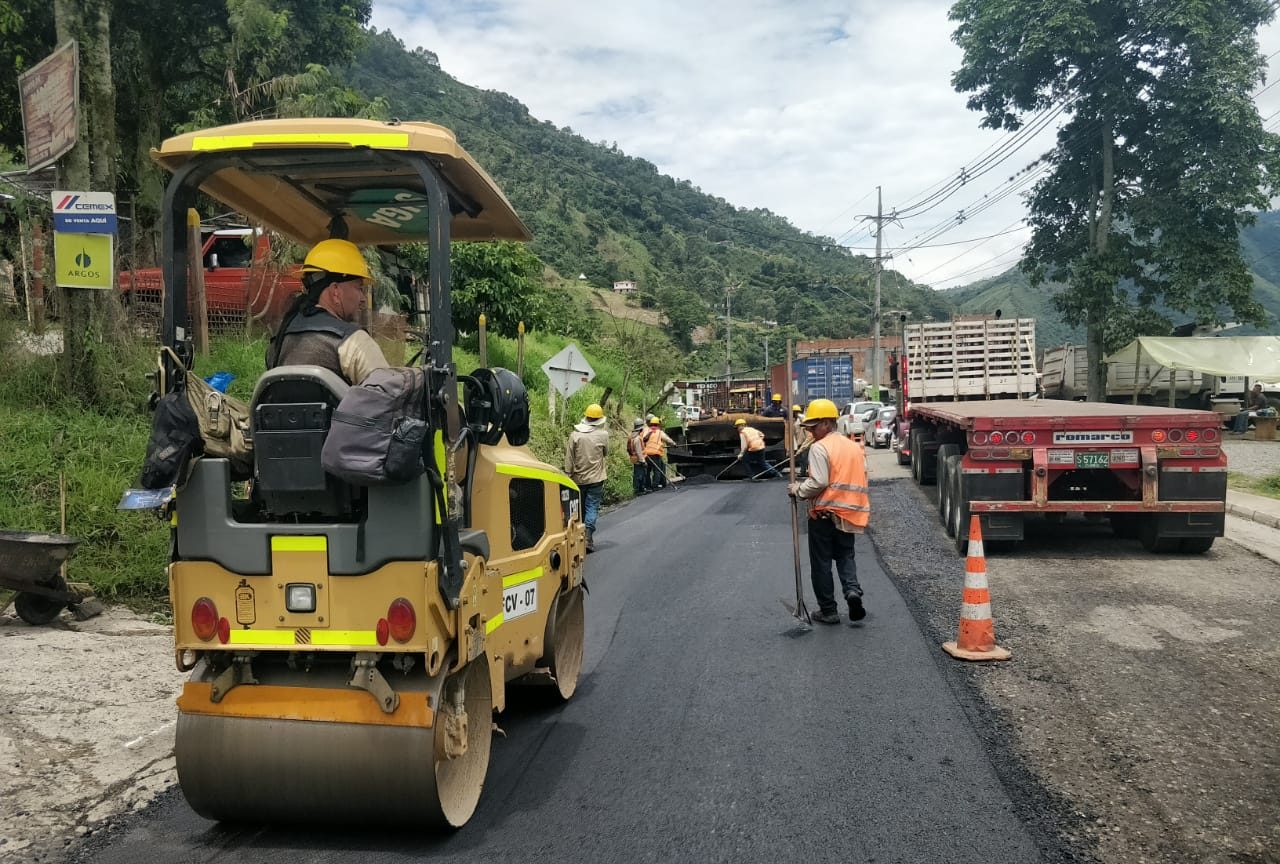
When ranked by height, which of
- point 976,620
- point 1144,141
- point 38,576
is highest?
point 1144,141

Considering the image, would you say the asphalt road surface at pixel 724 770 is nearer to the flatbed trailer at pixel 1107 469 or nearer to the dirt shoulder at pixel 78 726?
the dirt shoulder at pixel 78 726

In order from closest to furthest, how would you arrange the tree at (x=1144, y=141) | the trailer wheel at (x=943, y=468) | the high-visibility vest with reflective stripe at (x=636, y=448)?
the trailer wheel at (x=943, y=468) → the high-visibility vest with reflective stripe at (x=636, y=448) → the tree at (x=1144, y=141)

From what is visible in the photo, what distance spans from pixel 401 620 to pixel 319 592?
1.10 feet

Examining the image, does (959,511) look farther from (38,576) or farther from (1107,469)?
(38,576)

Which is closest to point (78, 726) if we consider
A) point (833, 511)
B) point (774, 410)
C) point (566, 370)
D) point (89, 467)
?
point (89, 467)

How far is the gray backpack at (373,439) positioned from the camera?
3.35 m

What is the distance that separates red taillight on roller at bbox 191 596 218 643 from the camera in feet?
12.0

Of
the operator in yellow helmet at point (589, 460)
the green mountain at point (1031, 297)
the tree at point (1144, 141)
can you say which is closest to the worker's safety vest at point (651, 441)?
the operator in yellow helmet at point (589, 460)

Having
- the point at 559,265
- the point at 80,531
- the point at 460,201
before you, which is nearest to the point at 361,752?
the point at 460,201

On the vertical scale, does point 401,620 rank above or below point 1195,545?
above

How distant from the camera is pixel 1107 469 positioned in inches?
379

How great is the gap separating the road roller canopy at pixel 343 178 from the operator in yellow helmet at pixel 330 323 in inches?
15.9

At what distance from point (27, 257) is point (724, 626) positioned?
1138cm

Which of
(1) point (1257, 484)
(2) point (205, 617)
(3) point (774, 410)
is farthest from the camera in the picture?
(3) point (774, 410)
